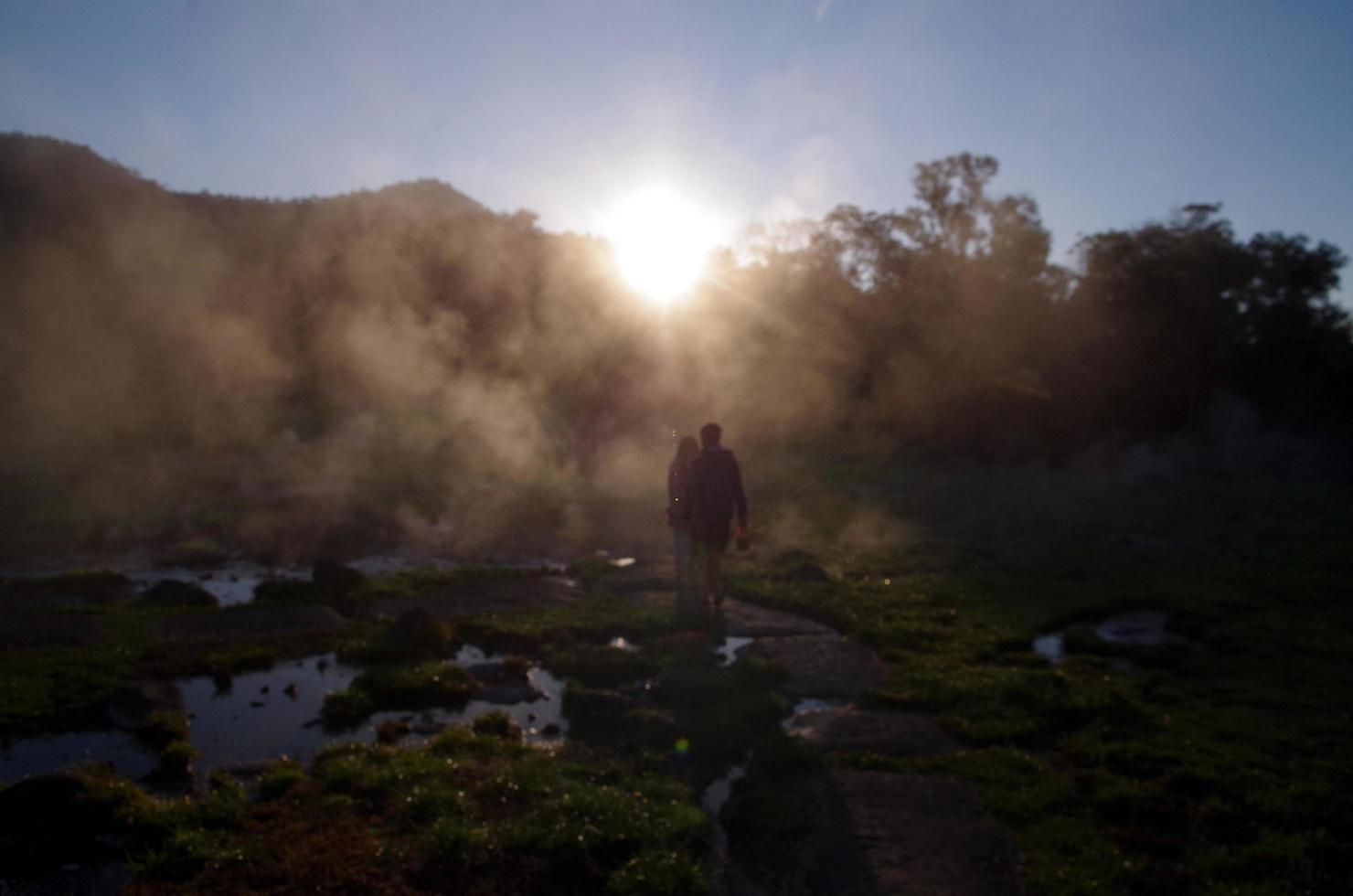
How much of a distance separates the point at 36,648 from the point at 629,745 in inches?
193

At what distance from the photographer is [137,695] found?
6.05m

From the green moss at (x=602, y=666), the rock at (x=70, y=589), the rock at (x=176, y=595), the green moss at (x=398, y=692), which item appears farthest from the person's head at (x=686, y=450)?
the rock at (x=70, y=589)

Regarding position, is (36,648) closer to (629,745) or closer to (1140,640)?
(629,745)

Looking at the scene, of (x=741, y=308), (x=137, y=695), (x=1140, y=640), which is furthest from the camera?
(x=741, y=308)

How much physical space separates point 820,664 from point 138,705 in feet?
15.5

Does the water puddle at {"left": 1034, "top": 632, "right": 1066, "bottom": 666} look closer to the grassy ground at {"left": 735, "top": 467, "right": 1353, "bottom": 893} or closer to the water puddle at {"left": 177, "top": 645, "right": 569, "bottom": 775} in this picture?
the grassy ground at {"left": 735, "top": 467, "right": 1353, "bottom": 893}

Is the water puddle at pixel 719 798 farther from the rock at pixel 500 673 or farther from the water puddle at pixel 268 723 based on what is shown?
the rock at pixel 500 673

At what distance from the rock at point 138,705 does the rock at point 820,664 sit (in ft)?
13.2

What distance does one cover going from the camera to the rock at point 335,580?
9336mm

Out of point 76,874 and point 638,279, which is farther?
point 638,279

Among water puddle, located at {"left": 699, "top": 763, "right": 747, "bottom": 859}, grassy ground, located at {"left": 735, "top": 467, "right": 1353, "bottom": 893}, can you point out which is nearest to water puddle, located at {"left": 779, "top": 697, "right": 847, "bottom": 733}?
grassy ground, located at {"left": 735, "top": 467, "right": 1353, "bottom": 893}

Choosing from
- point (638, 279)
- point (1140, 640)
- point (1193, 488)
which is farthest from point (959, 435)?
point (1140, 640)

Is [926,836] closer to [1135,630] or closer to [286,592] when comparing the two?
[1135,630]

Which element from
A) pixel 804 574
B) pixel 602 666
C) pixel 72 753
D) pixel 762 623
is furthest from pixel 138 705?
pixel 804 574
